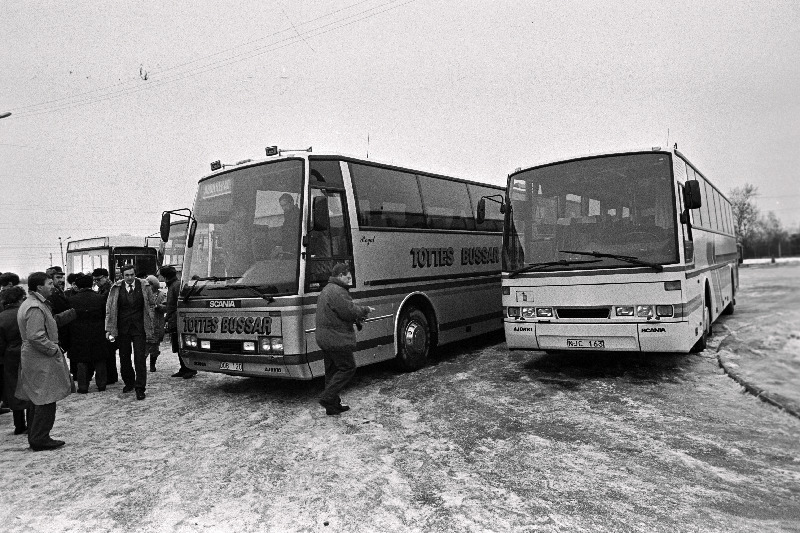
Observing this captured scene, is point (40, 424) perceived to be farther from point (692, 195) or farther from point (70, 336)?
point (692, 195)

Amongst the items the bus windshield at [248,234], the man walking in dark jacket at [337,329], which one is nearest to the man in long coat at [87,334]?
the bus windshield at [248,234]

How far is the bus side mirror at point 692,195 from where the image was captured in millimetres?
7078

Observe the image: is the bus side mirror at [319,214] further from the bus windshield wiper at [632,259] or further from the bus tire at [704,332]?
the bus tire at [704,332]

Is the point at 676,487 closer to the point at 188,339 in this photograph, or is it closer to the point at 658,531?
the point at 658,531

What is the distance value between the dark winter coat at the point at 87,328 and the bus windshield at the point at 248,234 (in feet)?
5.60

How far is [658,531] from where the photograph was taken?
3.65 metres

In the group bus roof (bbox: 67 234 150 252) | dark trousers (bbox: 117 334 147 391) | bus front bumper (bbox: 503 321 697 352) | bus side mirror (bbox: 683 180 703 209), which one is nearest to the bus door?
bus front bumper (bbox: 503 321 697 352)

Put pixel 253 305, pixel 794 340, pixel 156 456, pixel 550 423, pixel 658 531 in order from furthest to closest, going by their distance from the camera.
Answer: pixel 253 305 → pixel 550 423 → pixel 156 456 → pixel 658 531 → pixel 794 340

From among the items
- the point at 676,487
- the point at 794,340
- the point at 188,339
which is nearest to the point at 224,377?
the point at 188,339

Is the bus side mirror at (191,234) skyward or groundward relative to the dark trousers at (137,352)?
skyward

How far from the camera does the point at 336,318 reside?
6.61 meters

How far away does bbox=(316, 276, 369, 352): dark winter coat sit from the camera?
655 centimetres

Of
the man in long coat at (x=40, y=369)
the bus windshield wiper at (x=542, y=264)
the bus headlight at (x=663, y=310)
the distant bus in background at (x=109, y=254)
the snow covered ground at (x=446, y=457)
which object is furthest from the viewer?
the distant bus in background at (x=109, y=254)

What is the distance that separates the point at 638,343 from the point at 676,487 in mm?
3048
